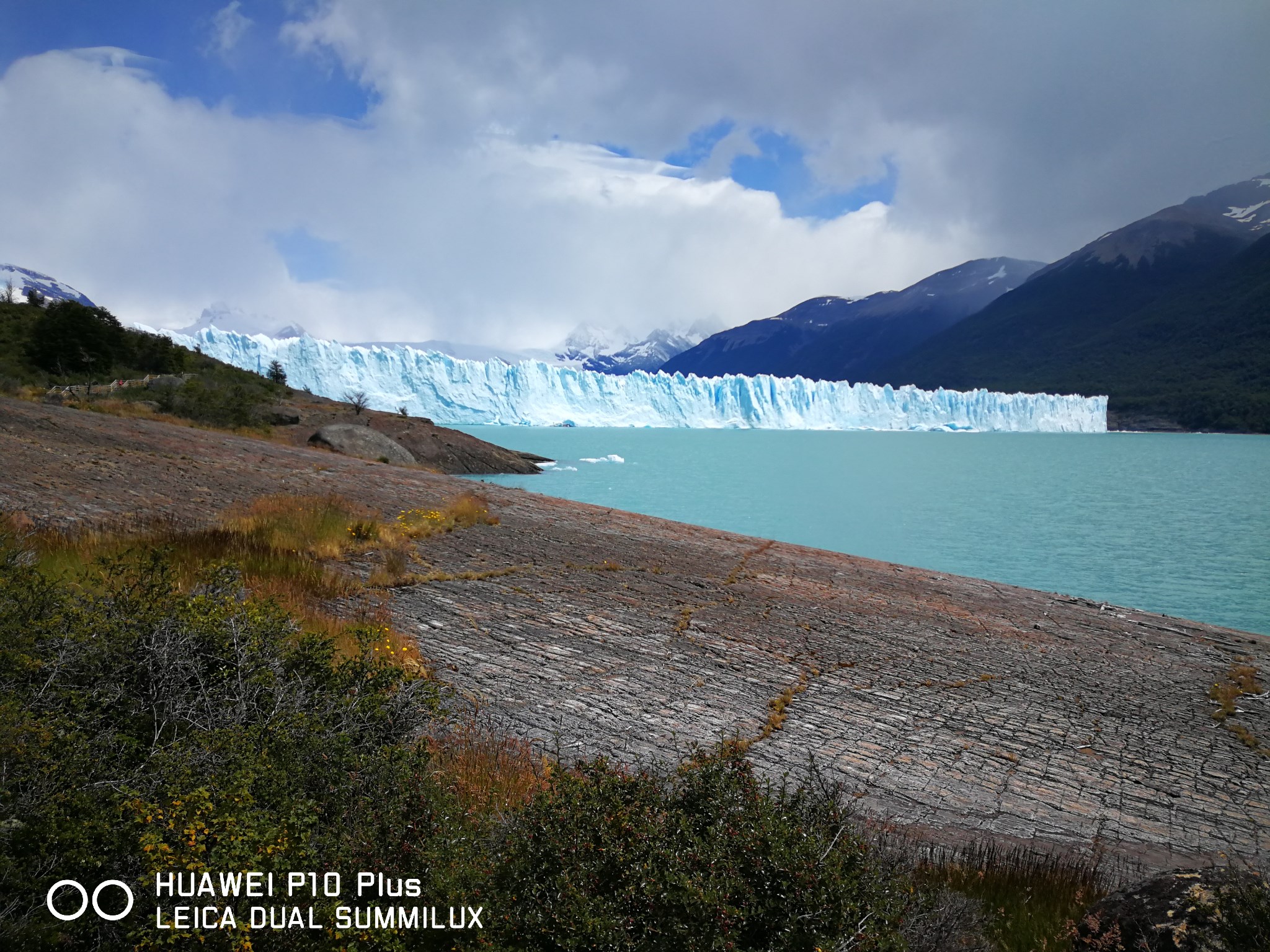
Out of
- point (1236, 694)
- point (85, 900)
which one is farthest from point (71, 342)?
point (1236, 694)

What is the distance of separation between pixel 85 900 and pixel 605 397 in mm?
123737

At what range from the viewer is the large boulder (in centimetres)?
2908

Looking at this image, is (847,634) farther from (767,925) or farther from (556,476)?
(556,476)

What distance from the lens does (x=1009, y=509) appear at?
129 ft

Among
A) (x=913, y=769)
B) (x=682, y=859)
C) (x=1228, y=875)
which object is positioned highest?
(x=682, y=859)

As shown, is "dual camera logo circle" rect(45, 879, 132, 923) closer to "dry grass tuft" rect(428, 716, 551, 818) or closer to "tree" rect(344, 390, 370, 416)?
"dry grass tuft" rect(428, 716, 551, 818)

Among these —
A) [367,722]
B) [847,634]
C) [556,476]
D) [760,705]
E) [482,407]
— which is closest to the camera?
[367,722]

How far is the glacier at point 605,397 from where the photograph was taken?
98625mm

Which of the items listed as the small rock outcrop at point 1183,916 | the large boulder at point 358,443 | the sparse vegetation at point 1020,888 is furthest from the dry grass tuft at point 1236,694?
the large boulder at point 358,443

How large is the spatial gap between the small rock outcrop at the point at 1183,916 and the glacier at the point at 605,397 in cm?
9995

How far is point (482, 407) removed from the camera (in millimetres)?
109375

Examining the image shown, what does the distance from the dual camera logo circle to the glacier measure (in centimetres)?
9909

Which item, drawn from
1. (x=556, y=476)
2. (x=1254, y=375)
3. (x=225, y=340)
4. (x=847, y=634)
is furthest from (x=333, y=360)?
(x=1254, y=375)

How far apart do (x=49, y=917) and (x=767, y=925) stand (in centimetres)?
252
